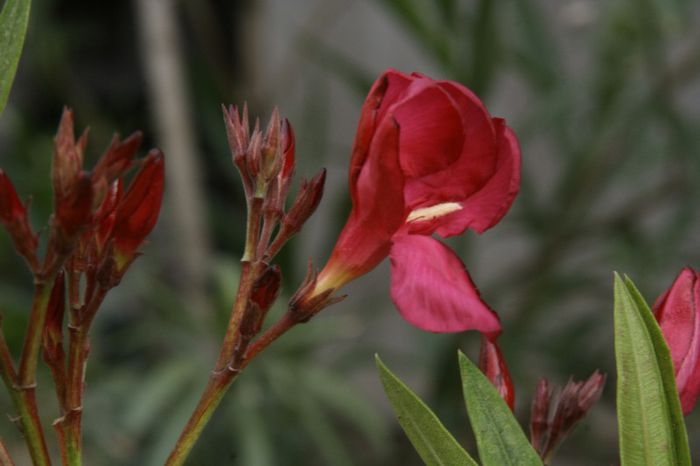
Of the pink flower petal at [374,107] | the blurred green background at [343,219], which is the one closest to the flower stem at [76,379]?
the pink flower petal at [374,107]

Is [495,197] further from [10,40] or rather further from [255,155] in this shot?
[10,40]

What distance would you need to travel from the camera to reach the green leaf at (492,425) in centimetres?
40

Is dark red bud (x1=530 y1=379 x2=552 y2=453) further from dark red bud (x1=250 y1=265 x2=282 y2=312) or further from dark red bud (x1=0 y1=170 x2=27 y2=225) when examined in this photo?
dark red bud (x1=0 y1=170 x2=27 y2=225)

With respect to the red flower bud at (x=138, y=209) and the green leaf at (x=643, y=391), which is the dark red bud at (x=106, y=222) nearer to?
the red flower bud at (x=138, y=209)

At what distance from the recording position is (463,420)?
158cm

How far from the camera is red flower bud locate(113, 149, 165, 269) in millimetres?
427

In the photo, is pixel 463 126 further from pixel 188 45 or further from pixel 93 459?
pixel 188 45

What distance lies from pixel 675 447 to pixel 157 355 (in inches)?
61.8

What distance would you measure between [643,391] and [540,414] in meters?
0.07

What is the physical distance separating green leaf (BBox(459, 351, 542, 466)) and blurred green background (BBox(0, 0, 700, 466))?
839 millimetres

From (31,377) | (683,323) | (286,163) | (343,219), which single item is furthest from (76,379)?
(343,219)

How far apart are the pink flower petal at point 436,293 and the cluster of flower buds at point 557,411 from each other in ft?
0.29

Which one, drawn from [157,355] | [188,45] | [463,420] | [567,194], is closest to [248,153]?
[463,420]

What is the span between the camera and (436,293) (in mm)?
385
